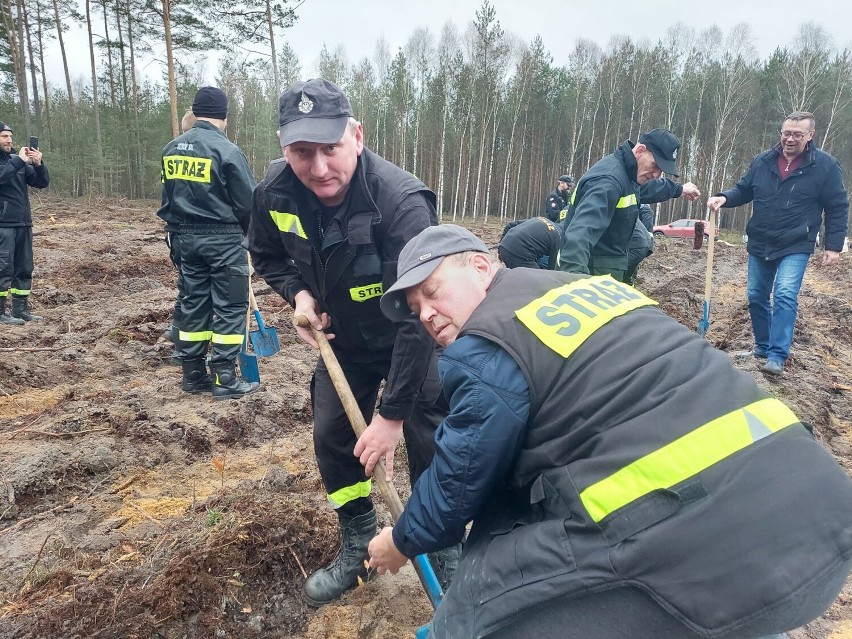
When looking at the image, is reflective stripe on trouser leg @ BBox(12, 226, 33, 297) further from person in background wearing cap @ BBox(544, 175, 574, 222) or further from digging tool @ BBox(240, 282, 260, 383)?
person in background wearing cap @ BBox(544, 175, 574, 222)

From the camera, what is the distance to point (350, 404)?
7.39 feet

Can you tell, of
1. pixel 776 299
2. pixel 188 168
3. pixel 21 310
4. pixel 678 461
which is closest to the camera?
pixel 678 461

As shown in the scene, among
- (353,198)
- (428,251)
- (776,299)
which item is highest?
(353,198)

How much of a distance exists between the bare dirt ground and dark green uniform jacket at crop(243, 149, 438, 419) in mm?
1014

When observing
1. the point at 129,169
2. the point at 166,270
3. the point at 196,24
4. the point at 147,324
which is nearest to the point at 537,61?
the point at 196,24

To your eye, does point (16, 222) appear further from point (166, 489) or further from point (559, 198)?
point (559, 198)

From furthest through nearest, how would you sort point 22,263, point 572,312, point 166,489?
point 22,263 → point 166,489 → point 572,312

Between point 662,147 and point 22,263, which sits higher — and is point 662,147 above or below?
above

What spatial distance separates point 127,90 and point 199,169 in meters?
27.7

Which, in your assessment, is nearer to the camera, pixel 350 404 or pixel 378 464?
pixel 378 464

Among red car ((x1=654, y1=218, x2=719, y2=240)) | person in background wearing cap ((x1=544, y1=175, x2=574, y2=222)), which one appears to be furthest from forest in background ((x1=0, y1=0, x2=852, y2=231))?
person in background wearing cap ((x1=544, y1=175, x2=574, y2=222))

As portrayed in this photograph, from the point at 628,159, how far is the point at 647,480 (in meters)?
3.33

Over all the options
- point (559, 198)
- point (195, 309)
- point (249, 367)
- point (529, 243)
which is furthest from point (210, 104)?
point (559, 198)

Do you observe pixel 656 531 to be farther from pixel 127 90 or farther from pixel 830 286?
pixel 127 90
